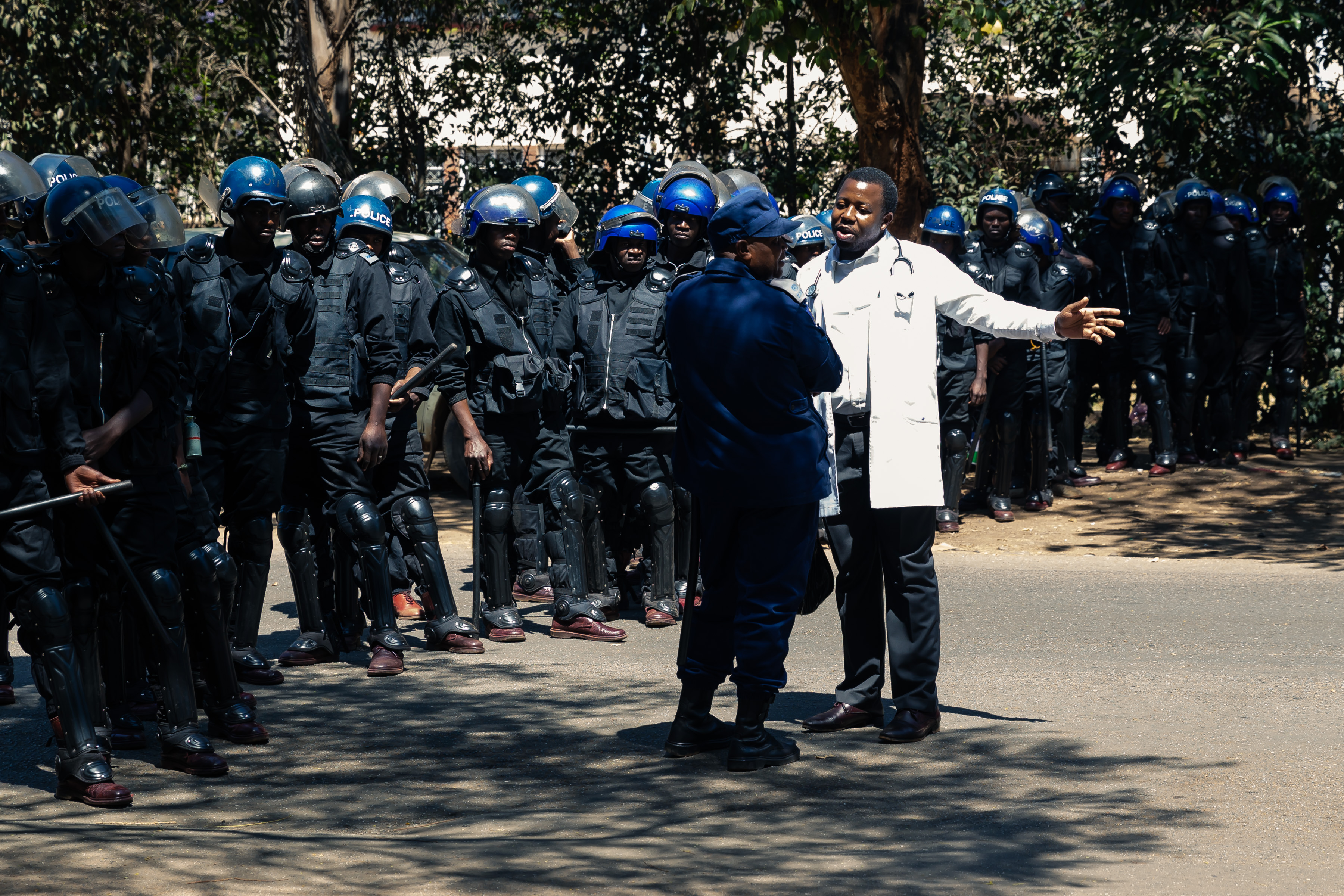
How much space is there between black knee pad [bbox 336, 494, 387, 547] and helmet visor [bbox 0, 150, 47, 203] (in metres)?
1.81

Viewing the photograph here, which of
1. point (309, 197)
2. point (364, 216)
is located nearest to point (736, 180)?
point (364, 216)

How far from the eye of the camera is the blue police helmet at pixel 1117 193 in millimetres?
13523

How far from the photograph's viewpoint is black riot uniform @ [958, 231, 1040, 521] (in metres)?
11.7

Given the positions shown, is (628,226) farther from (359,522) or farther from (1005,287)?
(1005,287)

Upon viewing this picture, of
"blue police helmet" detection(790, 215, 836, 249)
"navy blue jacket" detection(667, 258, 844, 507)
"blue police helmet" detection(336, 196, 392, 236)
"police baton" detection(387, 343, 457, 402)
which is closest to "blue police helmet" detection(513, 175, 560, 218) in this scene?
"blue police helmet" detection(336, 196, 392, 236)

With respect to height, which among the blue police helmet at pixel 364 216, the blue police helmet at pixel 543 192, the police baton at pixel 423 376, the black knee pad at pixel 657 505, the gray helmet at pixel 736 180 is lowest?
the black knee pad at pixel 657 505

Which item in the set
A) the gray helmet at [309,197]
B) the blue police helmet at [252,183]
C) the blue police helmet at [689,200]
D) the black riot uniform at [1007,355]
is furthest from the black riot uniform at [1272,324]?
the blue police helmet at [252,183]

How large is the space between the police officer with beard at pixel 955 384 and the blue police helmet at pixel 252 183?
5.60 m

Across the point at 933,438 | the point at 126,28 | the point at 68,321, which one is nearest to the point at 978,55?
the point at 126,28

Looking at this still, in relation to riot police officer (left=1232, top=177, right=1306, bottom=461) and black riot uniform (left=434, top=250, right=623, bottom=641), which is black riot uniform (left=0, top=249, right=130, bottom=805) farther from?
riot police officer (left=1232, top=177, right=1306, bottom=461)

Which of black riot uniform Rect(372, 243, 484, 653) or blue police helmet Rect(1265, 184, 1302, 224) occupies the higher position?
blue police helmet Rect(1265, 184, 1302, 224)

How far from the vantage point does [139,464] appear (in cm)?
561

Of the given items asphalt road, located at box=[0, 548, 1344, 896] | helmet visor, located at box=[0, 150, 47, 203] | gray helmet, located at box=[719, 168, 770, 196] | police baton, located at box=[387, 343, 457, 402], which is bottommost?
asphalt road, located at box=[0, 548, 1344, 896]

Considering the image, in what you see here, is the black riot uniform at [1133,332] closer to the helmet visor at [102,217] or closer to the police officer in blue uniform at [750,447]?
the police officer in blue uniform at [750,447]
